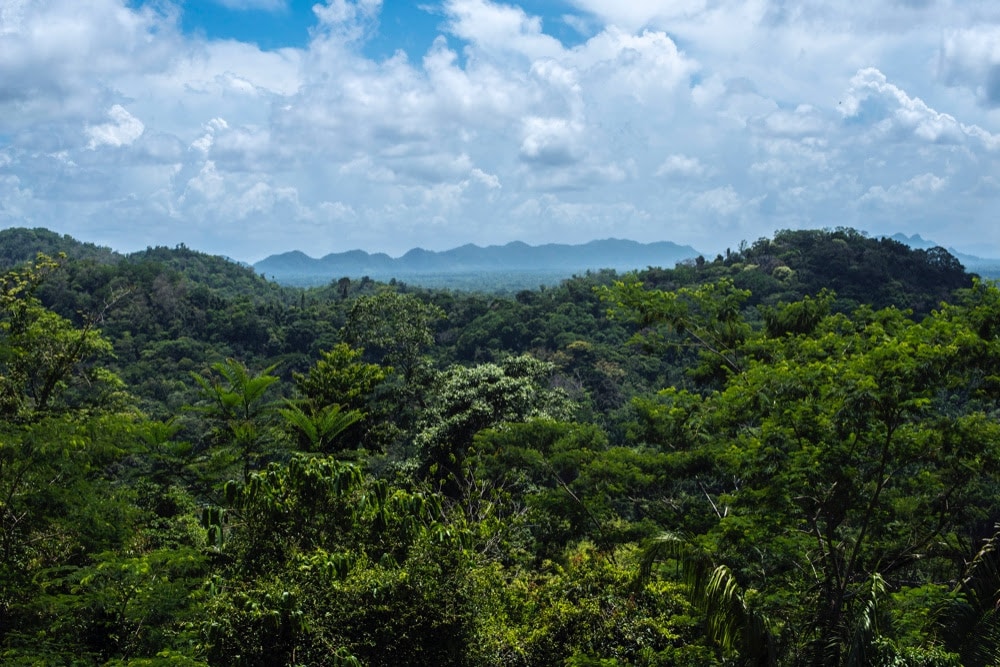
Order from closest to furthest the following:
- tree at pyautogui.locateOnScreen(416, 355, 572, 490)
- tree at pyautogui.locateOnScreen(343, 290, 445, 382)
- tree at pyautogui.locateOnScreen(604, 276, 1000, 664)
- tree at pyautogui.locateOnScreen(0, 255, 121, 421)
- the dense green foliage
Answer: the dense green foliage, tree at pyautogui.locateOnScreen(604, 276, 1000, 664), tree at pyautogui.locateOnScreen(0, 255, 121, 421), tree at pyautogui.locateOnScreen(416, 355, 572, 490), tree at pyautogui.locateOnScreen(343, 290, 445, 382)

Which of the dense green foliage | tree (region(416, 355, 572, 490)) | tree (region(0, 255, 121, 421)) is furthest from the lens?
tree (region(416, 355, 572, 490))

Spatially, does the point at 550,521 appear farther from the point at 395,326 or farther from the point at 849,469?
the point at 395,326

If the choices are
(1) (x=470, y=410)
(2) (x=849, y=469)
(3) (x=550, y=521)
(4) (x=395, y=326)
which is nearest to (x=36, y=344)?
(1) (x=470, y=410)

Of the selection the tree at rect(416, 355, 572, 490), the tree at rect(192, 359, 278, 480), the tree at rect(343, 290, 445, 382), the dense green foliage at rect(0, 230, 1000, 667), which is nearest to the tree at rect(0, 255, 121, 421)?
the dense green foliage at rect(0, 230, 1000, 667)

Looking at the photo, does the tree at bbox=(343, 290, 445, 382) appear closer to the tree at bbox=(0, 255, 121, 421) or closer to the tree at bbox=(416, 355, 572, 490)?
the tree at bbox=(416, 355, 572, 490)

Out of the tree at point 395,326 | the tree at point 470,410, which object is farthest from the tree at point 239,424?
the tree at point 395,326

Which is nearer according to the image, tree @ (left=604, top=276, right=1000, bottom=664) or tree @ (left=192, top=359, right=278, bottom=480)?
tree @ (left=604, top=276, right=1000, bottom=664)

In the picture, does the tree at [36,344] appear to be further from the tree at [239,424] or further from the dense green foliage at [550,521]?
the tree at [239,424]

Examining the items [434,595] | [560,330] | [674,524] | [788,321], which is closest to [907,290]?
[560,330]
